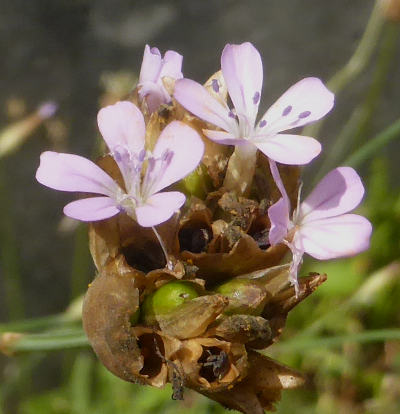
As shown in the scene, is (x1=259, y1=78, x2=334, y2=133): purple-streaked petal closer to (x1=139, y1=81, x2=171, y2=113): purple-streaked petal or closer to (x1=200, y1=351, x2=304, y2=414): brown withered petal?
(x1=139, y1=81, x2=171, y2=113): purple-streaked petal

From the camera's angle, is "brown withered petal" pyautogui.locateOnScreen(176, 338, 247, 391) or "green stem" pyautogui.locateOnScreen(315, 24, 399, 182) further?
"green stem" pyautogui.locateOnScreen(315, 24, 399, 182)

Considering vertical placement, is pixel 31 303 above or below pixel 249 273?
below

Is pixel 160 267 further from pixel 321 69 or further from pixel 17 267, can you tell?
pixel 321 69

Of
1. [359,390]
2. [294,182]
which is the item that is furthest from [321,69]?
[294,182]

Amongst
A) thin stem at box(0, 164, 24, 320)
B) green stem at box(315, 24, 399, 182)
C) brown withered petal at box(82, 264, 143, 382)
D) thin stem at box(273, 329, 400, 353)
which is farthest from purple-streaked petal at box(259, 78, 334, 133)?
thin stem at box(0, 164, 24, 320)

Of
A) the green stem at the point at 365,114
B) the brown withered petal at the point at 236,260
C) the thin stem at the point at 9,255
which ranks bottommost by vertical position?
the thin stem at the point at 9,255

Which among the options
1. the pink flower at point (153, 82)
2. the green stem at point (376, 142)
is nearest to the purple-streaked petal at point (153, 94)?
the pink flower at point (153, 82)

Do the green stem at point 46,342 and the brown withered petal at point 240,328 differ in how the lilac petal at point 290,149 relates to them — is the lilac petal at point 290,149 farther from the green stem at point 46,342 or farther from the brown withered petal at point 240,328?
the green stem at point 46,342
